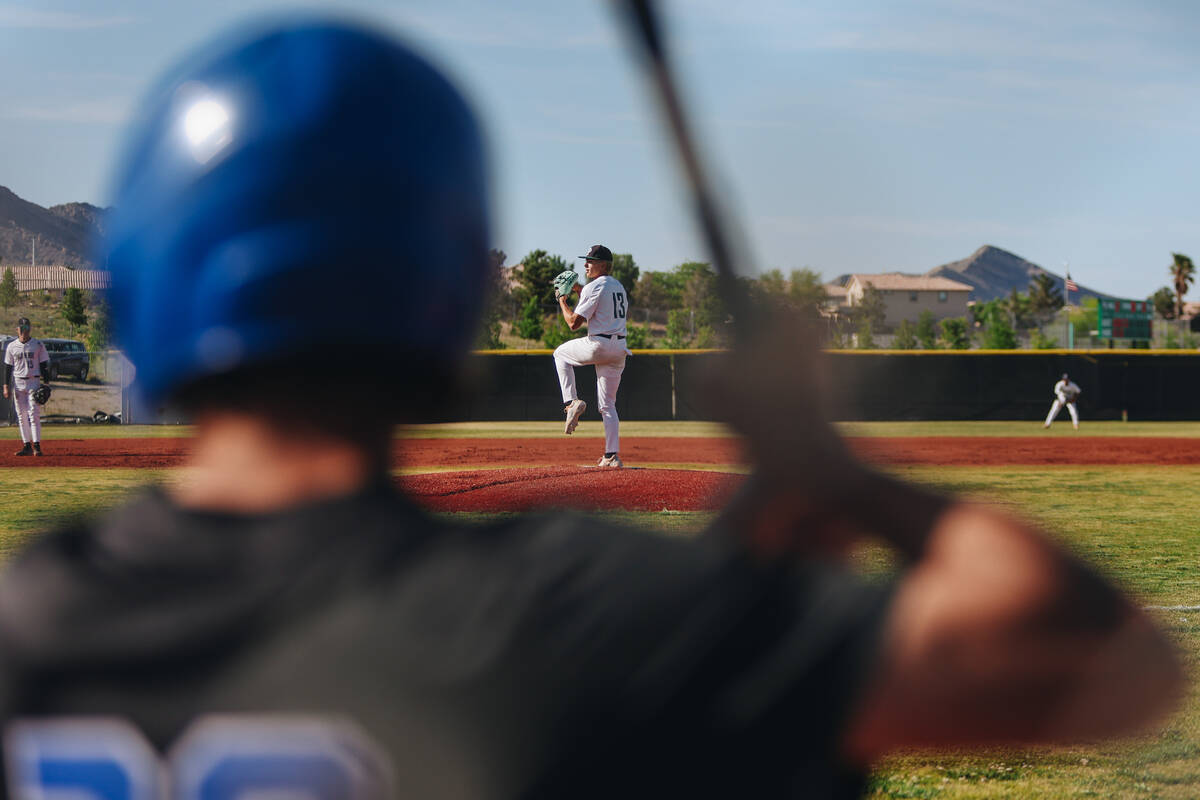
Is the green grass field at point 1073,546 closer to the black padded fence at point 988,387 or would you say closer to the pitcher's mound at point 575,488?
the pitcher's mound at point 575,488

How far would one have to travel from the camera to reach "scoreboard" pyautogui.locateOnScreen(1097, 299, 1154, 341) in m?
47.6

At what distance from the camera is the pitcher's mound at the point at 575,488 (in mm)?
9406

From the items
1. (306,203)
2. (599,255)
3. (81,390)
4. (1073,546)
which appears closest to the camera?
(306,203)

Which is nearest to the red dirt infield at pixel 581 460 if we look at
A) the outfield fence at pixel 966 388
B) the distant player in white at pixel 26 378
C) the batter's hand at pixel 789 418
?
the distant player in white at pixel 26 378

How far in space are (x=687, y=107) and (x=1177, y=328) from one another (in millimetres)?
89427

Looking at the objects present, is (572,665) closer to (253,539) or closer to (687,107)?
(253,539)

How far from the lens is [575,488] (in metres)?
9.20

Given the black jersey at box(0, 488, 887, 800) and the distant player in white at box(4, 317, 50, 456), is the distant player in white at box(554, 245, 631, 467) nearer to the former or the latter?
the distant player in white at box(4, 317, 50, 456)

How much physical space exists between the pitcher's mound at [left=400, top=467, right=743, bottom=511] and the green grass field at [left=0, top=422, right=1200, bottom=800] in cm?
40

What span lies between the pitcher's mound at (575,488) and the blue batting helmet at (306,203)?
7718 millimetres

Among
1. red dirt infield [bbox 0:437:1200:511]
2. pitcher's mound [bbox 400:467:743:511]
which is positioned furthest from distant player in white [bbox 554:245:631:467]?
pitcher's mound [bbox 400:467:743:511]

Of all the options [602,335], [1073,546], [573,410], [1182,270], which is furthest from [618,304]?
[1182,270]

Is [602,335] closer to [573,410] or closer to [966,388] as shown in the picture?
[573,410]

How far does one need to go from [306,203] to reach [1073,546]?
7.80 metres
